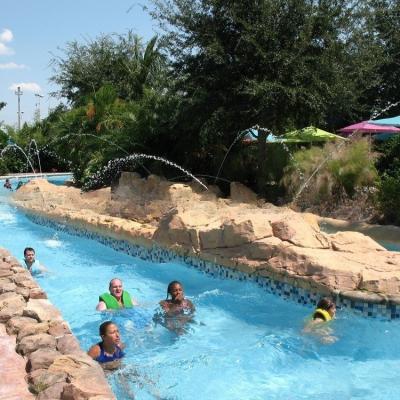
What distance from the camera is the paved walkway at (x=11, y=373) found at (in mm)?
3506

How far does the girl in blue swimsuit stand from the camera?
483 centimetres

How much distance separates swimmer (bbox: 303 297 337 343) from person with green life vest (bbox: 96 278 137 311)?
2.23 meters

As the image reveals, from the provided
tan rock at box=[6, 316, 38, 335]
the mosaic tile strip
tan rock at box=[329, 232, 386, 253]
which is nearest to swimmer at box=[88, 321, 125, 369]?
tan rock at box=[6, 316, 38, 335]

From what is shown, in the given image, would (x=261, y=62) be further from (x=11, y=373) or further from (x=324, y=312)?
(x=11, y=373)

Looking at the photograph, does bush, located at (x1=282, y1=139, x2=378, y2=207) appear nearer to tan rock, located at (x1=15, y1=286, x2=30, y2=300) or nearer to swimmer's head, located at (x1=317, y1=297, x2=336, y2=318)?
swimmer's head, located at (x1=317, y1=297, x2=336, y2=318)

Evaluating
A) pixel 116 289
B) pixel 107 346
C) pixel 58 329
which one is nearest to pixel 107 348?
pixel 107 346

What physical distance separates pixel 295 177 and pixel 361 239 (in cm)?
601

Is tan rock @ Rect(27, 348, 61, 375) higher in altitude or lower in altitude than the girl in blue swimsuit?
higher

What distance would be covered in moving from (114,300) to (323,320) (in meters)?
2.47

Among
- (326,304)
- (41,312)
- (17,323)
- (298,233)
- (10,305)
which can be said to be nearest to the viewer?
(17,323)

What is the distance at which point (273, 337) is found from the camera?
19.6 feet

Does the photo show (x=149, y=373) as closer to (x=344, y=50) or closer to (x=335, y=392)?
(x=335, y=392)

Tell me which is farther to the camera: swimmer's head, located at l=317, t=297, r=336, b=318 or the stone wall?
swimmer's head, located at l=317, t=297, r=336, b=318

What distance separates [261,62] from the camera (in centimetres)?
1295
